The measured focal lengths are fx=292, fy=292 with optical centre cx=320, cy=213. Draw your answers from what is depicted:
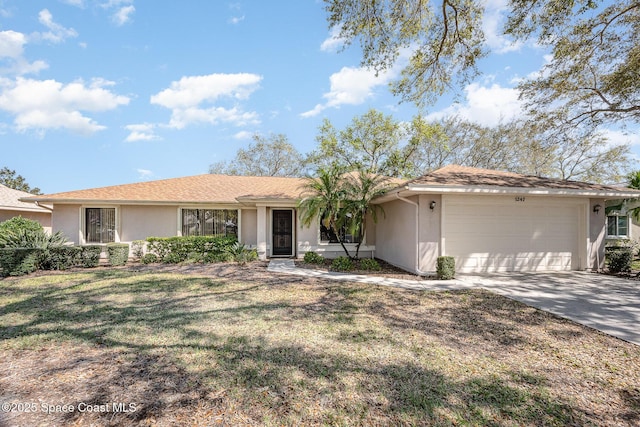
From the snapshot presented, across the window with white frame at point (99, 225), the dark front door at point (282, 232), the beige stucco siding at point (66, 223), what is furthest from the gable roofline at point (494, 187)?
the beige stucco siding at point (66, 223)

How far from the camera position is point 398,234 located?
10.6 meters

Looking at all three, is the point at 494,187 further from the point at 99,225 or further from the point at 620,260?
the point at 99,225

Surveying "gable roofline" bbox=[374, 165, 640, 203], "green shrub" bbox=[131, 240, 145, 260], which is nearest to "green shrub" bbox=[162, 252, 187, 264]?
"green shrub" bbox=[131, 240, 145, 260]

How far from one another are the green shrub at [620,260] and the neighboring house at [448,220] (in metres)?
0.31

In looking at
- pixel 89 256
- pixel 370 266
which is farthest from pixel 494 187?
pixel 89 256

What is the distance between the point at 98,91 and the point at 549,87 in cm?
2052

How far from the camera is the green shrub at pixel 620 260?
951cm

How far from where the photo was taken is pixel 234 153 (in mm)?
33344

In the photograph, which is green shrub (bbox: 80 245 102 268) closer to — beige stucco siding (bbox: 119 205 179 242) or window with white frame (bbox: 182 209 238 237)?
beige stucco siding (bbox: 119 205 179 242)

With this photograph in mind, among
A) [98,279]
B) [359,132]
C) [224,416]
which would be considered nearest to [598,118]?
[359,132]

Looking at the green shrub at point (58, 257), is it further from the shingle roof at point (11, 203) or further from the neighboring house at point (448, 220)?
the shingle roof at point (11, 203)

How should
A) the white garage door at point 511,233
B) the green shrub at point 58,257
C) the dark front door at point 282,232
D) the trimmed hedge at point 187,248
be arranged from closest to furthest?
the white garage door at point 511,233
the green shrub at point 58,257
the trimmed hedge at point 187,248
the dark front door at point 282,232

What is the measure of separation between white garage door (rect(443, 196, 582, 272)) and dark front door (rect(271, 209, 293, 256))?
6909 millimetres

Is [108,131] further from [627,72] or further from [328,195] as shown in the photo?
[627,72]
